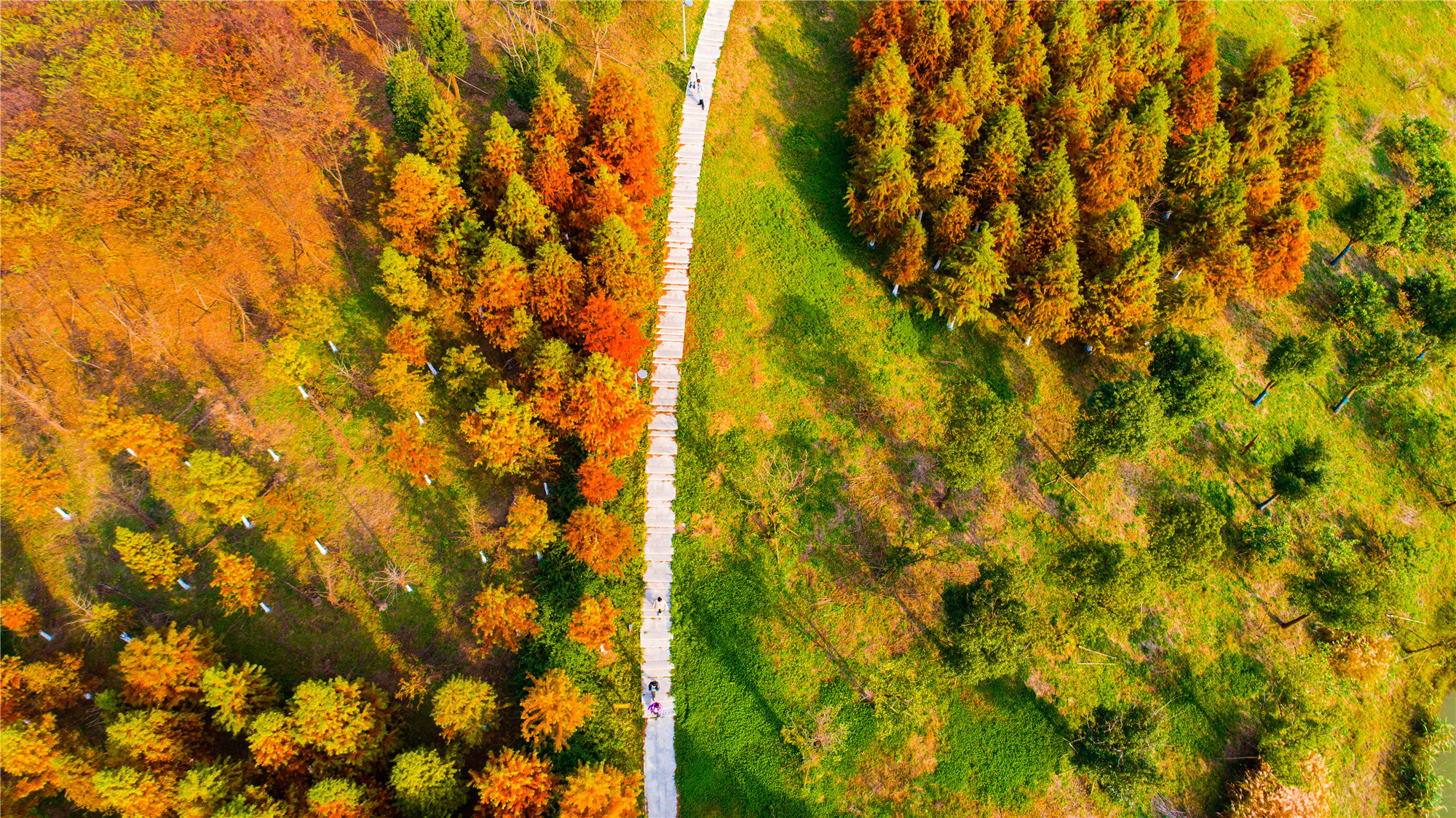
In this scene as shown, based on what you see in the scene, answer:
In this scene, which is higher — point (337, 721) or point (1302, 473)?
point (1302, 473)

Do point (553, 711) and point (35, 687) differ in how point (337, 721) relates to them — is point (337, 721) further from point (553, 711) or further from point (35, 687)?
point (35, 687)

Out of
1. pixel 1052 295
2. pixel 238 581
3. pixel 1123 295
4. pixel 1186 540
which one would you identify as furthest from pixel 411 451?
pixel 1123 295

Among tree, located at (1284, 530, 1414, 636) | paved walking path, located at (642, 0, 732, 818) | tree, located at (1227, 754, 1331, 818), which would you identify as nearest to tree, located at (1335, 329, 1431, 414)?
tree, located at (1284, 530, 1414, 636)

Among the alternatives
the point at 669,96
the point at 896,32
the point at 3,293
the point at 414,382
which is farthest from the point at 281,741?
the point at 896,32

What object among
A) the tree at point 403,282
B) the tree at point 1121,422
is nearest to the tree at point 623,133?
the tree at point 403,282

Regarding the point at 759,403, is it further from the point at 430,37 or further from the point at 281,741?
the point at 430,37
